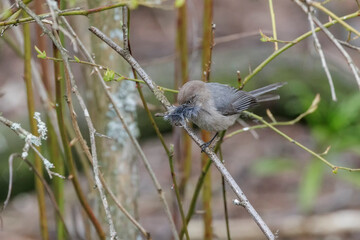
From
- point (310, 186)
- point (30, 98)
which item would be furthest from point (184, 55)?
point (310, 186)

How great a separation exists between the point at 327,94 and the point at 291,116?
1.83 feet

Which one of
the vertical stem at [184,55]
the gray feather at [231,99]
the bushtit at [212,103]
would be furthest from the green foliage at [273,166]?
the vertical stem at [184,55]

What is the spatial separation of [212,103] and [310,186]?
91.9 inches

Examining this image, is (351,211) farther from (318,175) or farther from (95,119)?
(95,119)

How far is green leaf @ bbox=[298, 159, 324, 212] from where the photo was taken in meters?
5.28

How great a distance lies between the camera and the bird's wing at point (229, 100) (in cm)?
359

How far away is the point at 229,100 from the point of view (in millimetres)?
3645

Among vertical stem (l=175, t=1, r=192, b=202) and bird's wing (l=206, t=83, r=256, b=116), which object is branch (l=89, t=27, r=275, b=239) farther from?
bird's wing (l=206, t=83, r=256, b=116)

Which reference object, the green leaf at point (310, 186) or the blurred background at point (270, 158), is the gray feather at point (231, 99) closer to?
the blurred background at point (270, 158)

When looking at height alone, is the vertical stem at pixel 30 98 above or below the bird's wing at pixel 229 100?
below

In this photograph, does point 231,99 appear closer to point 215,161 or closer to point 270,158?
point 215,161

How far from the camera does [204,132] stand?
3.36 meters

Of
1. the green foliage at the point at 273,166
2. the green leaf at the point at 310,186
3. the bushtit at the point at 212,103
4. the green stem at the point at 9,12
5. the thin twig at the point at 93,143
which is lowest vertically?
the thin twig at the point at 93,143

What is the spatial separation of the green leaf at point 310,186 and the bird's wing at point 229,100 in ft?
6.54
